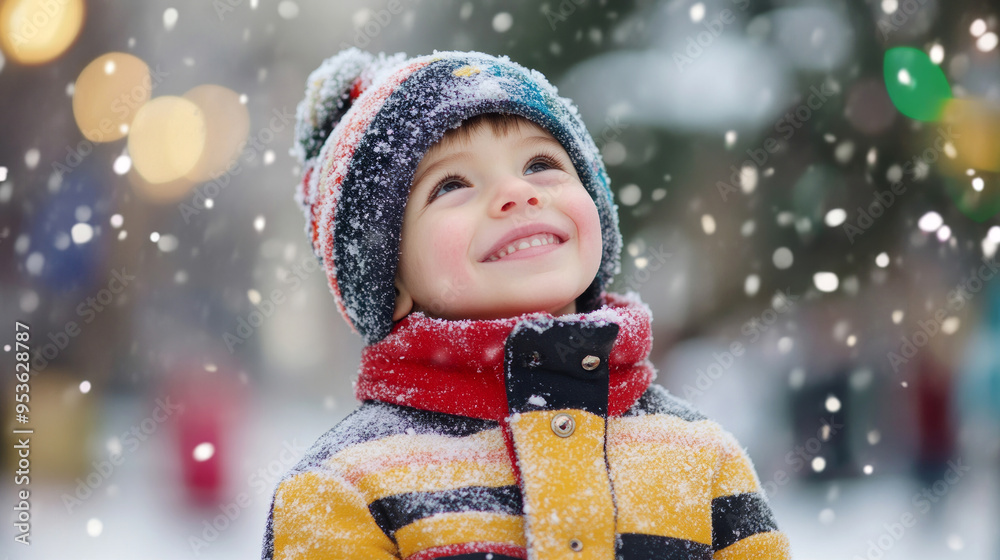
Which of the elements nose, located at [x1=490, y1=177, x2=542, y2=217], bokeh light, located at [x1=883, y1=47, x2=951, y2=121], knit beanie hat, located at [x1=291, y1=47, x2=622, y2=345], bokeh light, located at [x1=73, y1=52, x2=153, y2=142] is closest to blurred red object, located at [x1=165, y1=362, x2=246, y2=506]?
bokeh light, located at [x1=73, y1=52, x2=153, y2=142]

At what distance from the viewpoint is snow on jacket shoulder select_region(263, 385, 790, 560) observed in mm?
851

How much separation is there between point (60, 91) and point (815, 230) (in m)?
2.08

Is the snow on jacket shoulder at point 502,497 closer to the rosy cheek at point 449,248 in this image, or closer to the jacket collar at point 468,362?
the jacket collar at point 468,362

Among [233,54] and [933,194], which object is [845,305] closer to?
[933,194]

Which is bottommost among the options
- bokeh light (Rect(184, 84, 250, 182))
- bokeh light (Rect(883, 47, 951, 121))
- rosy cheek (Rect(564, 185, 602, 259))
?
rosy cheek (Rect(564, 185, 602, 259))

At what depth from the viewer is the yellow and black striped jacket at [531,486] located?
2.79 feet

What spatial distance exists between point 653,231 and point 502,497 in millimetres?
1662

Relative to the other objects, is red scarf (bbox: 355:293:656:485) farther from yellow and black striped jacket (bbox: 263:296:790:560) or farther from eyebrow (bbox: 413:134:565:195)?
eyebrow (bbox: 413:134:565:195)

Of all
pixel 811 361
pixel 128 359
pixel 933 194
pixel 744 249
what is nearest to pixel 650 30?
pixel 744 249

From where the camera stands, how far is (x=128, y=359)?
2.15 m

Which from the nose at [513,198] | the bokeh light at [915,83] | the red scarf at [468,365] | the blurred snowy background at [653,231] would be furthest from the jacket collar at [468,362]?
the bokeh light at [915,83]

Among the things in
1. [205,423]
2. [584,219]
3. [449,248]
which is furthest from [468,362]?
[205,423]

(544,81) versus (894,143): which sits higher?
(894,143)

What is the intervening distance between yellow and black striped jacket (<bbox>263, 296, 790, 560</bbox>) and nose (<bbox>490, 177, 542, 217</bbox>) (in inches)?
6.3
